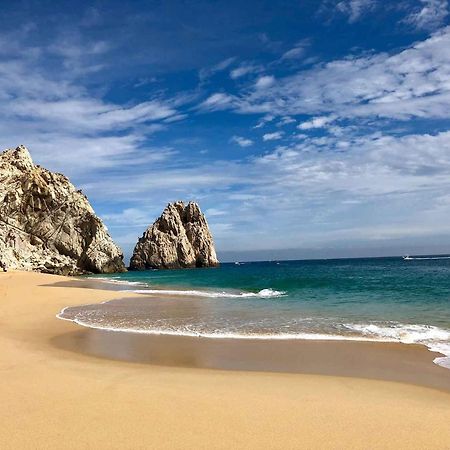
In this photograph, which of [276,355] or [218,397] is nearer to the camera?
[218,397]

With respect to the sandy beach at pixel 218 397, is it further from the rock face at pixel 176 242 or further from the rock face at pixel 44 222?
the rock face at pixel 176 242

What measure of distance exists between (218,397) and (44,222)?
239 ft

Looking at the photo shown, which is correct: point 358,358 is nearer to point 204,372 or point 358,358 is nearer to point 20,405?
point 204,372

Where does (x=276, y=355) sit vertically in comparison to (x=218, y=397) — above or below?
below

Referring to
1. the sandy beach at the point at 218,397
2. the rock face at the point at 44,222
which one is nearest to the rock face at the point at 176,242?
the rock face at the point at 44,222

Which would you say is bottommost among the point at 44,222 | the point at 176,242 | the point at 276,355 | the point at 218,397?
the point at 276,355

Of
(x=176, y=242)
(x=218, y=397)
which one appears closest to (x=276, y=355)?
(x=218, y=397)

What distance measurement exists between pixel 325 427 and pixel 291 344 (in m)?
6.56

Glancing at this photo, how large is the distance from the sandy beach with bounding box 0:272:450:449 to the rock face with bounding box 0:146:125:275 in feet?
198

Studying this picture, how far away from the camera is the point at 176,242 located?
11206 cm

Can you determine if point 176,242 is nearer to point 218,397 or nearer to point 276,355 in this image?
point 276,355

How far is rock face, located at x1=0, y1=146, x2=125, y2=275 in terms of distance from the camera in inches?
2625

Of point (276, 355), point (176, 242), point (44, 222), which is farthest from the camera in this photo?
point (176, 242)

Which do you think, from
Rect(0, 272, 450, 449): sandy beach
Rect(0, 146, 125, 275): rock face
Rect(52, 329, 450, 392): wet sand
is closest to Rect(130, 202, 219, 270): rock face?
Rect(0, 146, 125, 275): rock face
